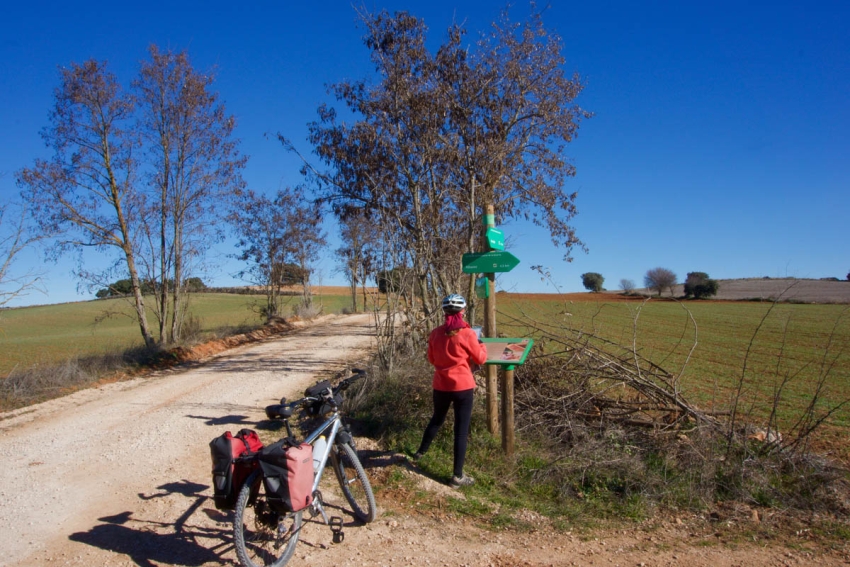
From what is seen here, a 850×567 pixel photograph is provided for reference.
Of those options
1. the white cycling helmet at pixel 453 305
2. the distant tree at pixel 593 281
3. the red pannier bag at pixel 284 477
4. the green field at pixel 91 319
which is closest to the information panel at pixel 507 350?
the white cycling helmet at pixel 453 305

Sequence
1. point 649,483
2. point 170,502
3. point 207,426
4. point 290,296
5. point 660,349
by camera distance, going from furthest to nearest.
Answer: point 290,296, point 660,349, point 207,426, point 649,483, point 170,502

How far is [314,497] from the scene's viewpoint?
14.8ft

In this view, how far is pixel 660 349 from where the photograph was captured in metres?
19.9

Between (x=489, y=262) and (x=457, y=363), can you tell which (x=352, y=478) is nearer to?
(x=457, y=363)

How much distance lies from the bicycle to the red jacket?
886 mm

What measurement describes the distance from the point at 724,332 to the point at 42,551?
102 feet

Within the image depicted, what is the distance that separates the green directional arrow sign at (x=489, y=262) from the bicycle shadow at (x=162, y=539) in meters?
3.50

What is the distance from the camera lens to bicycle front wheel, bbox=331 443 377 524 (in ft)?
15.7

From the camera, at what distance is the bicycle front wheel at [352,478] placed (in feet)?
15.7

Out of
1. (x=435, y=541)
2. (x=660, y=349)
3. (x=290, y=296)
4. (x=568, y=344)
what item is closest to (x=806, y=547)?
(x=435, y=541)

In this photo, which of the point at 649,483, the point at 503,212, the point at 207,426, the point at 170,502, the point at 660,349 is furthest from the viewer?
the point at 660,349

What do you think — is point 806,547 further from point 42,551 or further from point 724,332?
point 724,332

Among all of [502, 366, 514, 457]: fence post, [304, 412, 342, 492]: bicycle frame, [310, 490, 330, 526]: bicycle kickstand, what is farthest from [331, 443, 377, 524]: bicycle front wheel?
[502, 366, 514, 457]: fence post

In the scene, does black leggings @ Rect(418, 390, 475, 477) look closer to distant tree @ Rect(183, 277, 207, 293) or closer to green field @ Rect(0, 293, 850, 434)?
green field @ Rect(0, 293, 850, 434)
